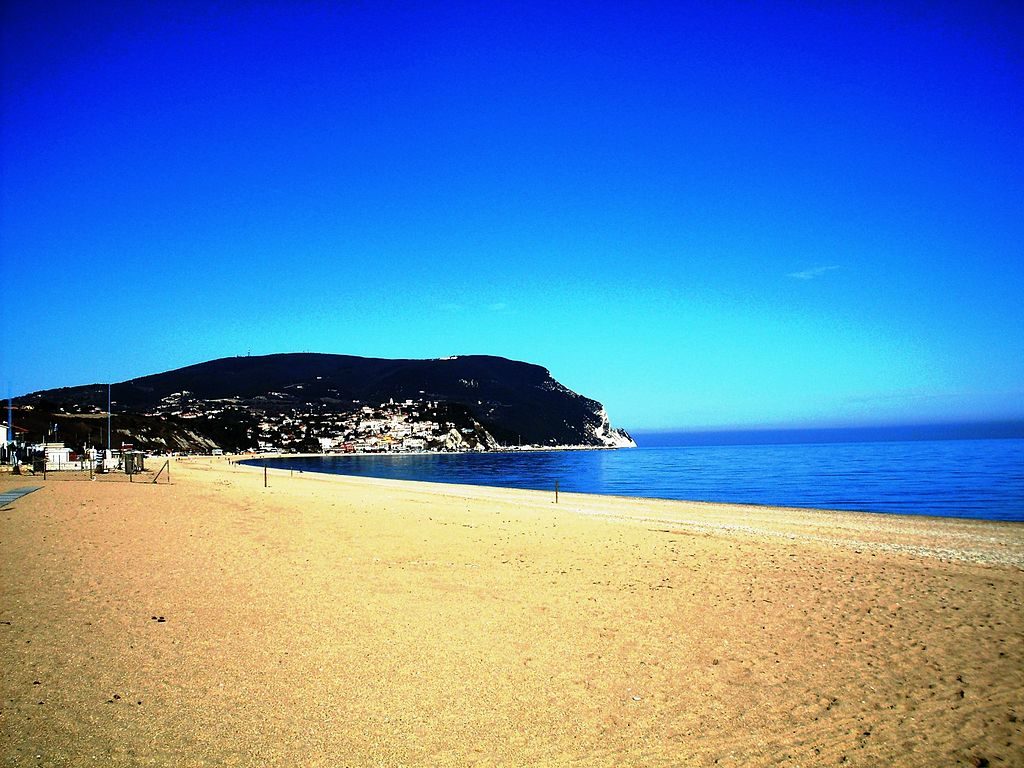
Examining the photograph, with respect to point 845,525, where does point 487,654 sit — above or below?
above

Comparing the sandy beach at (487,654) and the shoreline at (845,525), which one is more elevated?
the sandy beach at (487,654)

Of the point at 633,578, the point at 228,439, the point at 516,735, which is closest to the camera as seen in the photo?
the point at 516,735

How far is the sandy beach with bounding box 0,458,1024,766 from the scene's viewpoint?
5.59m

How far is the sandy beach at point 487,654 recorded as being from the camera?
220 inches

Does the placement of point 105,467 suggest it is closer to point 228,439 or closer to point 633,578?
point 633,578

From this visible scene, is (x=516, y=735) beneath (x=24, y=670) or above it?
beneath

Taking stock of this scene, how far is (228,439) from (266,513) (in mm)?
164225

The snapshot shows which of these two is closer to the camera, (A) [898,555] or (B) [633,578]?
(B) [633,578]

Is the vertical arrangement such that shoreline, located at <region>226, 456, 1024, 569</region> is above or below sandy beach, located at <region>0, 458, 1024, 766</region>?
below

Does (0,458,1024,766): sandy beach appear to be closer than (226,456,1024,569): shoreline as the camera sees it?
Yes

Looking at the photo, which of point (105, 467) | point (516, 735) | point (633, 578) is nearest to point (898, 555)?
point (633, 578)

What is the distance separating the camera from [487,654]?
25.5 feet

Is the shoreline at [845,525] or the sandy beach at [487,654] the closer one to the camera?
the sandy beach at [487,654]

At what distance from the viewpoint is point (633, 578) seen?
480 inches
